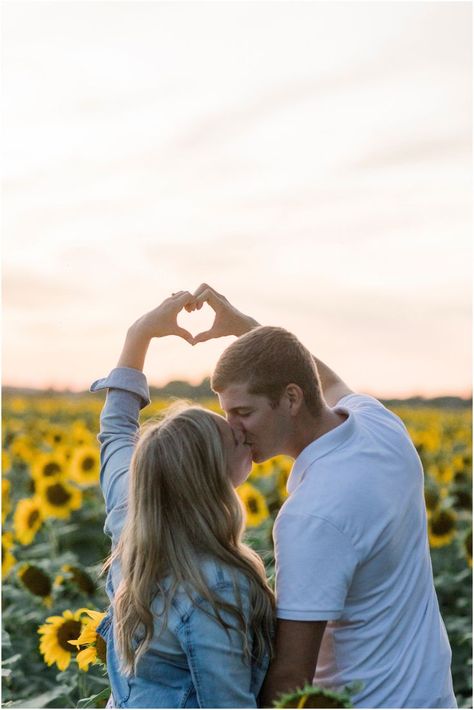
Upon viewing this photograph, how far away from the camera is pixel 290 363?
3.15 meters

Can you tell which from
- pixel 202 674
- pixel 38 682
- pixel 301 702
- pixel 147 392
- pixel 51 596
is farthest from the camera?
pixel 51 596

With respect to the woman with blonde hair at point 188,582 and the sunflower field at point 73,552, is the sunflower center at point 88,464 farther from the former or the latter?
the woman with blonde hair at point 188,582

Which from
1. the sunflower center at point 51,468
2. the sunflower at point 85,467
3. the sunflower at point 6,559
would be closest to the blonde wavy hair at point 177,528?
the sunflower at point 6,559

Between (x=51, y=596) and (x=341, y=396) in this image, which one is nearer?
(x=341, y=396)

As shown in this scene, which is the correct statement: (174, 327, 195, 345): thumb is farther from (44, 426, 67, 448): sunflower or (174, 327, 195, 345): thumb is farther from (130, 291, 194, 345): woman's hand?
(44, 426, 67, 448): sunflower

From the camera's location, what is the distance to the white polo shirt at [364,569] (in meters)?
2.85

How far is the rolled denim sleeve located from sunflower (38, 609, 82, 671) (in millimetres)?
2098

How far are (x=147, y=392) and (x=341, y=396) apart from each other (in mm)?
753

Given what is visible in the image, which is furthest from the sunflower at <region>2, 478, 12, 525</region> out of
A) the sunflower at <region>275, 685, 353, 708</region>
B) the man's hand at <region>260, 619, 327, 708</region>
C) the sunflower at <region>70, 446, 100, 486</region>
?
the sunflower at <region>275, 685, 353, 708</region>

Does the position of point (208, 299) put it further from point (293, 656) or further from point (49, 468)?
point (49, 468)

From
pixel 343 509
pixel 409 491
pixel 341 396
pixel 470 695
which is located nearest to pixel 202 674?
pixel 343 509

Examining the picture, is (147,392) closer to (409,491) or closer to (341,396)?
(341,396)

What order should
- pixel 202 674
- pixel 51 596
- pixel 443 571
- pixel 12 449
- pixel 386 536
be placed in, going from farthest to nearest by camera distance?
pixel 12 449, pixel 443 571, pixel 51 596, pixel 386 536, pixel 202 674

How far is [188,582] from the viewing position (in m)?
2.84
